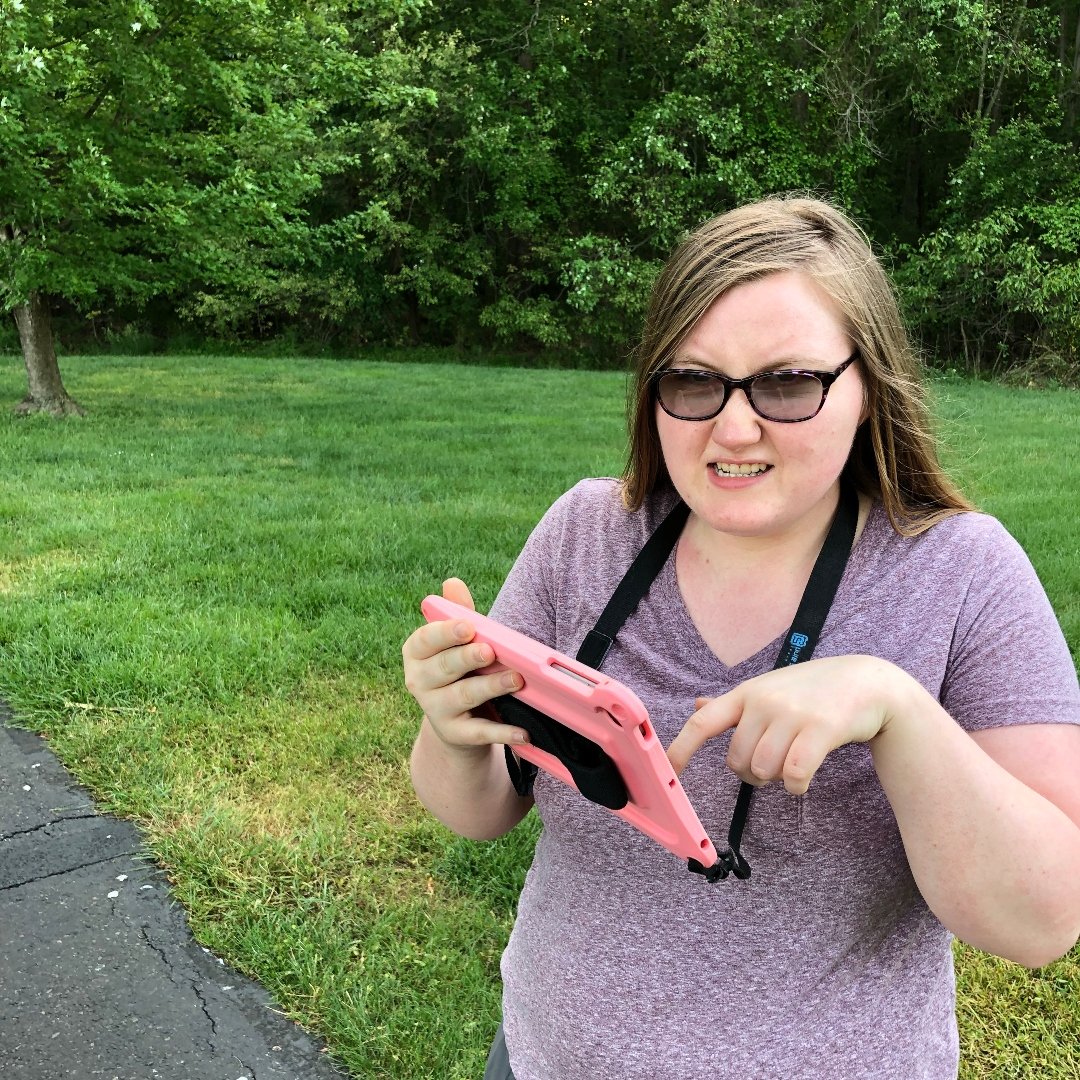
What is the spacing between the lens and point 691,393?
1282 mm

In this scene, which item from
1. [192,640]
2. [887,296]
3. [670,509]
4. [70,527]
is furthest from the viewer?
[70,527]

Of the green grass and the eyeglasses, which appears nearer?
the eyeglasses

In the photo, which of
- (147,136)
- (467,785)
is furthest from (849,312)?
(147,136)

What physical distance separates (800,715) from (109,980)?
205 cm

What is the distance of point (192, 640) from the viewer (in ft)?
13.1

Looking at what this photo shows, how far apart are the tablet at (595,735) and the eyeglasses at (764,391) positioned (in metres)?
0.39

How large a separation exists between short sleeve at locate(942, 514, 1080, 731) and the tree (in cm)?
800

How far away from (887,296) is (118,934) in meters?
2.26

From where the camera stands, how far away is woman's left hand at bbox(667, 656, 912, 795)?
961 millimetres

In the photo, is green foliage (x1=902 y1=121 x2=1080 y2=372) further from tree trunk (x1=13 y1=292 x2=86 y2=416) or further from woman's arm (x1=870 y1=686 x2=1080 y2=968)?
woman's arm (x1=870 y1=686 x2=1080 y2=968)

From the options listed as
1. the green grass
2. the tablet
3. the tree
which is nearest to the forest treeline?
the tree

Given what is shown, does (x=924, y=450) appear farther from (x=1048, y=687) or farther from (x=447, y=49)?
(x=447, y=49)

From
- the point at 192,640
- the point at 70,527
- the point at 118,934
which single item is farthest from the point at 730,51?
the point at 118,934

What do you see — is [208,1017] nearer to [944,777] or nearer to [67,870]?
[67,870]
